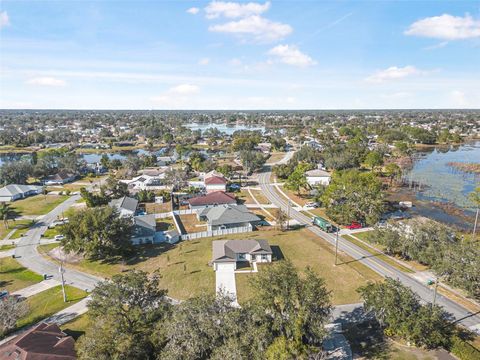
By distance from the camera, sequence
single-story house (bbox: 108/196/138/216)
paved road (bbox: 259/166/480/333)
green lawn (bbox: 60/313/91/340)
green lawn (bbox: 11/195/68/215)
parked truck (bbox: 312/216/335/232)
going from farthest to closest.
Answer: green lawn (bbox: 11/195/68/215)
single-story house (bbox: 108/196/138/216)
parked truck (bbox: 312/216/335/232)
paved road (bbox: 259/166/480/333)
green lawn (bbox: 60/313/91/340)

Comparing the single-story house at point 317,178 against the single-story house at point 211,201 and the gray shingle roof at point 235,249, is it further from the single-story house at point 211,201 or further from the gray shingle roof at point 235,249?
the gray shingle roof at point 235,249

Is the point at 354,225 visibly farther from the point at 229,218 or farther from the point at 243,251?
the point at 243,251

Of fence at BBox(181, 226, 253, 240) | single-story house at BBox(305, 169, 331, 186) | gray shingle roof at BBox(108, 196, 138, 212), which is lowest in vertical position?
fence at BBox(181, 226, 253, 240)

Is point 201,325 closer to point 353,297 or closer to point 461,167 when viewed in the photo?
point 353,297

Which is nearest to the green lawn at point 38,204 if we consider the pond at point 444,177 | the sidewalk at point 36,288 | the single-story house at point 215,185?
→ the sidewalk at point 36,288

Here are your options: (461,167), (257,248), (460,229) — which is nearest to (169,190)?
(257,248)

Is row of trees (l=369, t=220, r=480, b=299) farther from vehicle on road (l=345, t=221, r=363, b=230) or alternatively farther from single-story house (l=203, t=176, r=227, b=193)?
single-story house (l=203, t=176, r=227, b=193)

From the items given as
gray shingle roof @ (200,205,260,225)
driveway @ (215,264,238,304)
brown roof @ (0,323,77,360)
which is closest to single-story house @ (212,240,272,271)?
driveway @ (215,264,238,304)

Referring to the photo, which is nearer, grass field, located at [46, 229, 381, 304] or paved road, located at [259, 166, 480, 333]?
paved road, located at [259, 166, 480, 333]
